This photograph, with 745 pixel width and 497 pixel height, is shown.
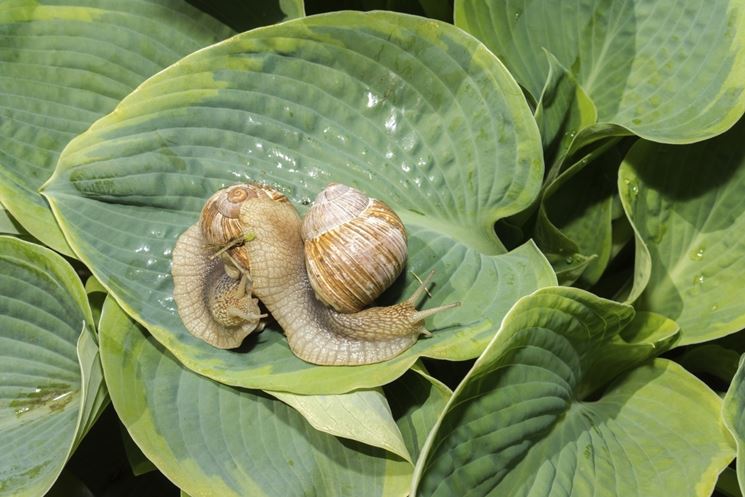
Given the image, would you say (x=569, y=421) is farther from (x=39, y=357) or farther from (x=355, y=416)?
(x=39, y=357)

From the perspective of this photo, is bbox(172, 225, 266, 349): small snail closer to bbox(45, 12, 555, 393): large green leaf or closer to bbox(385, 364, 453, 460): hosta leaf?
bbox(45, 12, 555, 393): large green leaf

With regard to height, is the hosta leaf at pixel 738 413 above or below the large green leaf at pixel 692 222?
below

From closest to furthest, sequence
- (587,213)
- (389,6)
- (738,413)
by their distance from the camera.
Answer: (738,413)
(587,213)
(389,6)

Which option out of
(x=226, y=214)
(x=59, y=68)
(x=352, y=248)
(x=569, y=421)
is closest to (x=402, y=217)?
(x=352, y=248)

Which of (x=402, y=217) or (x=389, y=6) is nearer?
(x=402, y=217)

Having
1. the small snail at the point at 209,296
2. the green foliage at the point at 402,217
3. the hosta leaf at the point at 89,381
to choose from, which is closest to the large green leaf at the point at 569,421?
the green foliage at the point at 402,217

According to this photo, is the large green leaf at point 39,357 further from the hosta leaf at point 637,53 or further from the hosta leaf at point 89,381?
the hosta leaf at point 637,53

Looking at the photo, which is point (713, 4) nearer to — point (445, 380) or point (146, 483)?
point (445, 380)
